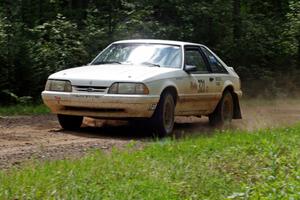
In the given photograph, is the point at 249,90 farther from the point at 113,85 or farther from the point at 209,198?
the point at 209,198

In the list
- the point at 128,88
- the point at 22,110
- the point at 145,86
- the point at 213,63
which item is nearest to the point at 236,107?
the point at 213,63

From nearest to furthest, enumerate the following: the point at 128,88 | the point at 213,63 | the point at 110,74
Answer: the point at 128,88 → the point at 110,74 → the point at 213,63

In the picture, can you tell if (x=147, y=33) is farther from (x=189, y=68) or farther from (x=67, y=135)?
(x=67, y=135)

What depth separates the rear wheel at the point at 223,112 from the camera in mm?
11438

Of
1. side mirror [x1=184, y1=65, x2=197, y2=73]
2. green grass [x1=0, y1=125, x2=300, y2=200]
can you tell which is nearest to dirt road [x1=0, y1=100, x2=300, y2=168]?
green grass [x1=0, y1=125, x2=300, y2=200]

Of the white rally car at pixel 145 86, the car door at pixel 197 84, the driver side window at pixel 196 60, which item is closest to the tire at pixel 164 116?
the white rally car at pixel 145 86

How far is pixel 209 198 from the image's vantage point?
5.32 meters

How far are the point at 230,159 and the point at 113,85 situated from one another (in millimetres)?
2617

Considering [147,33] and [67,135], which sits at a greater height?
[147,33]

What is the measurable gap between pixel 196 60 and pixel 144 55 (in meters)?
1.16

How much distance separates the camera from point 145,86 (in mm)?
9047

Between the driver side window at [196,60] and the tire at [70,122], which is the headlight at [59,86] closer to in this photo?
the tire at [70,122]

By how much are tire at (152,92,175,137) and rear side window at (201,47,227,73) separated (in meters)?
1.78

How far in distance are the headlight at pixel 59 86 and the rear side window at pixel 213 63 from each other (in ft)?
9.97
